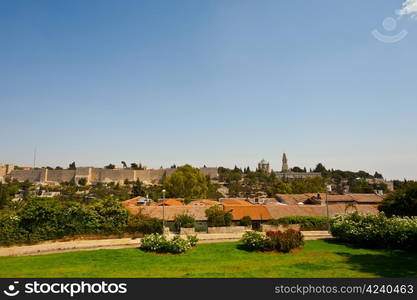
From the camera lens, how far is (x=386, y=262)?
45.6 feet

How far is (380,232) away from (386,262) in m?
4.97

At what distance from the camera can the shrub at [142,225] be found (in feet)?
71.4

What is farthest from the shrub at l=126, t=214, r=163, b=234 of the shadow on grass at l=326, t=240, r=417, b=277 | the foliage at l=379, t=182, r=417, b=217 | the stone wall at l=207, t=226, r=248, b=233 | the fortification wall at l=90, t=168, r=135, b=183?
the fortification wall at l=90, t=168, r=135, b=183

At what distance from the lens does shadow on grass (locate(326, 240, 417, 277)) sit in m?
11.8

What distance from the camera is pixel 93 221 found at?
2066 centimetres

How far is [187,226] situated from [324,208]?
16983 millimetres

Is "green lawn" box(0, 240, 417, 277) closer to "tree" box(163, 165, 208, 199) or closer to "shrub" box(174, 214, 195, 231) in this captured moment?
"shrub" box(174, 214, 195, 231)

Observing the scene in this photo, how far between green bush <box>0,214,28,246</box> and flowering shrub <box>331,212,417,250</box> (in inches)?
865

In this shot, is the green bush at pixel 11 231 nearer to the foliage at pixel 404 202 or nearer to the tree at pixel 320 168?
the foliage at pixel 404 202

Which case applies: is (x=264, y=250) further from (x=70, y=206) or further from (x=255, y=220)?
(x=70, y=206)

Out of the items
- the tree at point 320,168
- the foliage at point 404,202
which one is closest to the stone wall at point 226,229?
the foliage at point 404,202

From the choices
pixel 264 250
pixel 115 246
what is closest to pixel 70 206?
pixel 115 246

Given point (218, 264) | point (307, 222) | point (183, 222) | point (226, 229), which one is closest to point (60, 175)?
point (183, 222)

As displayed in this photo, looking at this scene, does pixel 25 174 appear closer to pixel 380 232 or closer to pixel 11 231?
pixel 11 231
